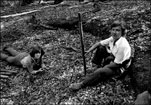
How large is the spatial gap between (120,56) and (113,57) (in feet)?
1.16

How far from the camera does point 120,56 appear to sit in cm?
512

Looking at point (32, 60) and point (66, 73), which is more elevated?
point (32, 60)

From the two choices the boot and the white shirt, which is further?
the boot

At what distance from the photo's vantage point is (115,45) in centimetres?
530

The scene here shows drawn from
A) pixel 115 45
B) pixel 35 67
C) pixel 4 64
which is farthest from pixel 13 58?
pixel 115 45

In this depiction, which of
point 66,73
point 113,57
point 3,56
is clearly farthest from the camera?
point 3,56

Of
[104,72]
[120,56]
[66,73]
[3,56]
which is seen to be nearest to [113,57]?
[120,56]

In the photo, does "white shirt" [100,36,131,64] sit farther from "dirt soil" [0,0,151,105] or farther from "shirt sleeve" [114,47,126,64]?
"dirt soil" [0,0,151,105]

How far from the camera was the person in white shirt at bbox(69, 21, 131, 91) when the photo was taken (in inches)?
201

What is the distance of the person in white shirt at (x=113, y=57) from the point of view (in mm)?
5109

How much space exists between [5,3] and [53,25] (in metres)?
14.0

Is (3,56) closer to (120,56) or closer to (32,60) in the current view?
(32,60)

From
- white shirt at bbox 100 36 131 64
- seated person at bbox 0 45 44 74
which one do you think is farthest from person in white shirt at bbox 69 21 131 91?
seated person at bbox 0 45 44 74

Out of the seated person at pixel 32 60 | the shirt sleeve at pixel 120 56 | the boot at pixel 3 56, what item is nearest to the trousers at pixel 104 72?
the shirt sleeve at pixel 120 56
